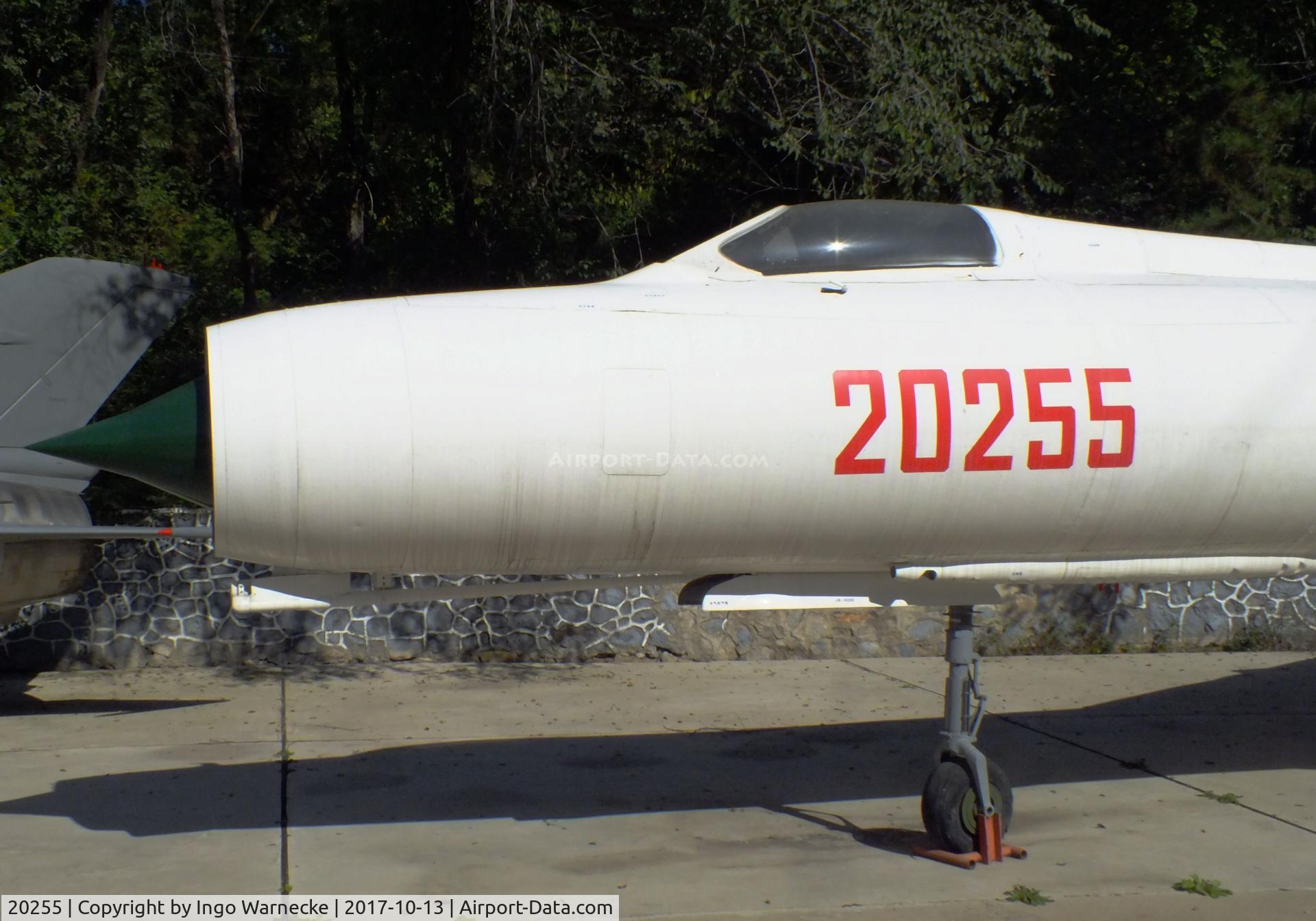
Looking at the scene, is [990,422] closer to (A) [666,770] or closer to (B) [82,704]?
(A) [666,770]

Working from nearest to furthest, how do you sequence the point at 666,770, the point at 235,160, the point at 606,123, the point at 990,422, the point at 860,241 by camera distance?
the point at 990,422, the point at 860,241, the point at 666,770, the point at 606,123, the point at 235,160

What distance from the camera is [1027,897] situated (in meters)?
4.91

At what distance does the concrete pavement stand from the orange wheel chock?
0.08 meters

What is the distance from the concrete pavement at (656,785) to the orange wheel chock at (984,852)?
81 mm

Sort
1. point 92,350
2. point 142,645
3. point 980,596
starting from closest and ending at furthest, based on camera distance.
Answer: point 980,596, point 92,350, point 142,645

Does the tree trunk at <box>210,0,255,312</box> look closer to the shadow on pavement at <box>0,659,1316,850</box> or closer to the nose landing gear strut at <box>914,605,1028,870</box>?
the shadow on pavement at <box>0,659,1316,850</box>

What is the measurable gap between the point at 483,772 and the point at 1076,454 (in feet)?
12.4

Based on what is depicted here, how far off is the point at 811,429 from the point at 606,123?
680 centimetres

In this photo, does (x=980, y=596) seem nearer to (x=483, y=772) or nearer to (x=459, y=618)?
(x=483, y=772)

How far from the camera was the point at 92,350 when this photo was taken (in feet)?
28.6

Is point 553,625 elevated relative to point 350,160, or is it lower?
lower

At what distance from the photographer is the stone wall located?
10.1 metres

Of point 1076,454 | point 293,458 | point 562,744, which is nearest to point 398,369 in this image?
point 293,458

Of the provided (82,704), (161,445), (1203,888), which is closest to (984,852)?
(1203,888)
